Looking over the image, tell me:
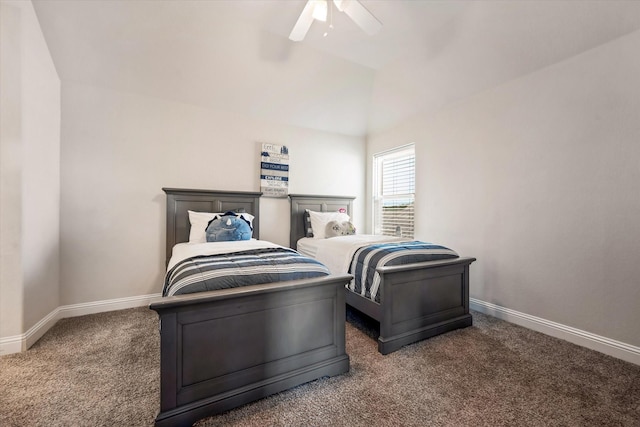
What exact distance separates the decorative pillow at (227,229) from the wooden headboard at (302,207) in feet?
3.18

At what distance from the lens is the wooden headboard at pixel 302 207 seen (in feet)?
12.6

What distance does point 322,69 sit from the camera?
325 centimetres

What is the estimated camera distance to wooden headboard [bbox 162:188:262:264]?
305 cm

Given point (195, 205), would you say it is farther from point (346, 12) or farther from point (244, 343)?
point (346, 12)

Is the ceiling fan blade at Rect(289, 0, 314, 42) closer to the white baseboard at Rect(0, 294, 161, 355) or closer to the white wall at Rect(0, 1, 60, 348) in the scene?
the white wall at Rect(0, 1, 60, 348)

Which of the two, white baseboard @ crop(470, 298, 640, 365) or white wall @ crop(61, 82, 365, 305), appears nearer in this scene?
white baseboard @ crop(470, 298, 640, 365)

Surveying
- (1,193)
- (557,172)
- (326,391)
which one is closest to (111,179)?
(1,193)

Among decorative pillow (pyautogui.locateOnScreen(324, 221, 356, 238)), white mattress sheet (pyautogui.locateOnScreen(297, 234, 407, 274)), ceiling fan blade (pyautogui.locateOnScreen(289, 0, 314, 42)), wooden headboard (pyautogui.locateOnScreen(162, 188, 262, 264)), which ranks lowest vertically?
white mattress sheet (pyautogui.locateOnScreen(297, 234, 407, 274))

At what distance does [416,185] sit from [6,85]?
4062mm

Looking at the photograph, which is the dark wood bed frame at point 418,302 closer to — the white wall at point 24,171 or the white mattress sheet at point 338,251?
the white mattress sheet at point 338,251

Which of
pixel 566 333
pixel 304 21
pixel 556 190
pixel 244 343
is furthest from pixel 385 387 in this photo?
pixel 304 21

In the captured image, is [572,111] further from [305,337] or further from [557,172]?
[305,337]

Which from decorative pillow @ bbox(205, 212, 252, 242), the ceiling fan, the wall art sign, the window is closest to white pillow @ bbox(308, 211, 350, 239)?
the wall art sign

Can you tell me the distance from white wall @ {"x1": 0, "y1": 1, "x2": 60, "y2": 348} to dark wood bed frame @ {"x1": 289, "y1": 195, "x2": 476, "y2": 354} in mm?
2637
